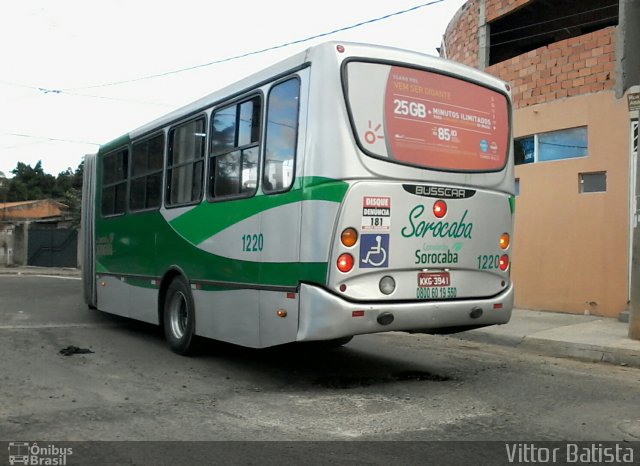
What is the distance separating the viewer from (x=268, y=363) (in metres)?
7.52

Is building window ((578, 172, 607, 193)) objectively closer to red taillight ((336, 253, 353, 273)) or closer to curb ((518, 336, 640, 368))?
curb ((518, 336, 640, 368))

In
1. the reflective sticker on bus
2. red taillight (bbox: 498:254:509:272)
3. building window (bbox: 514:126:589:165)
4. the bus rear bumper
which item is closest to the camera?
the bus rear bumper

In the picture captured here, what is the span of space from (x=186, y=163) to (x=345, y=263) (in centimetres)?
325

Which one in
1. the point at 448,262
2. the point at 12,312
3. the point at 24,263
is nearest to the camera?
the point at 448,262

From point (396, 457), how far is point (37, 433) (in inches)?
106

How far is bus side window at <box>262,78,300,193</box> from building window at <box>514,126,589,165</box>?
7520 millimetres

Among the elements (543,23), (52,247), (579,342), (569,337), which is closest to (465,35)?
(543,23)

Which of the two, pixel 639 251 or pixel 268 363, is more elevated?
pixel 639 251

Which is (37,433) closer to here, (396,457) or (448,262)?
(396,457)

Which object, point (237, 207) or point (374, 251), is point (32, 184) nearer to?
point (237, 207)

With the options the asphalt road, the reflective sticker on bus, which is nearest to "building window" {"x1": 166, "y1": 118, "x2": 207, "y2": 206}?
the asphalt road

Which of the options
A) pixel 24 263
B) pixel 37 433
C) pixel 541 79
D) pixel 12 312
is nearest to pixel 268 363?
pixel 37 433

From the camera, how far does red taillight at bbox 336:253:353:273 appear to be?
5.56 m

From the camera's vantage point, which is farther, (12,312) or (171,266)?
(12,312)
